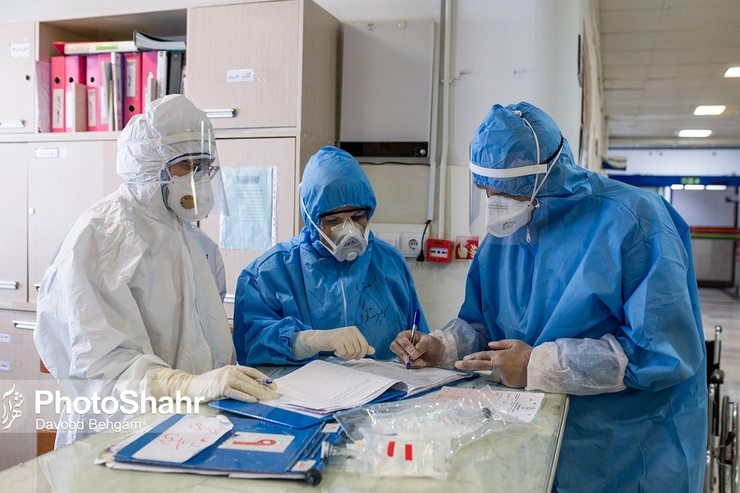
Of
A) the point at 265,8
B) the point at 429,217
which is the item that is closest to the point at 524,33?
the point at 429,217

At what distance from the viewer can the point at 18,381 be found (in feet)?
8.57

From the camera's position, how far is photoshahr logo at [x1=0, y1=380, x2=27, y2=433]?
2617 millimetres

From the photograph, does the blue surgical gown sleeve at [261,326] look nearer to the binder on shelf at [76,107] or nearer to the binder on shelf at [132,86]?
the binder on shelf at [132,86]

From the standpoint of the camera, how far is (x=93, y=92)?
2.60 metres

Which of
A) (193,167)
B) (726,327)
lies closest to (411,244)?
(193,167)

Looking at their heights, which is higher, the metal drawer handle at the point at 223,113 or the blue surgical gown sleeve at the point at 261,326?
the metal drawer handle at the point at 223,113

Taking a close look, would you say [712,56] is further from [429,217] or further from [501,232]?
[501,232]

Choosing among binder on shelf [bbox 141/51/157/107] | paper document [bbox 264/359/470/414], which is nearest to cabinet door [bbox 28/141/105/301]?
binder on shelf [bbox 141/51/157/107]

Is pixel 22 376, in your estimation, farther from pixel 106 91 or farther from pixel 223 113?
pixel 223 113

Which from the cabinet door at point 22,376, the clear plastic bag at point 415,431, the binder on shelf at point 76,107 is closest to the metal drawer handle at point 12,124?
the binder on shelf at point 76,107

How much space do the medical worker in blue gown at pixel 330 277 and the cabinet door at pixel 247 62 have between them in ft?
1.83

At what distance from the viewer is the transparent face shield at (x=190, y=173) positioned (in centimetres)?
149

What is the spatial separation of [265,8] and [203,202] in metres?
1.08

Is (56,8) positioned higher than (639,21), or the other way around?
(639,21)
